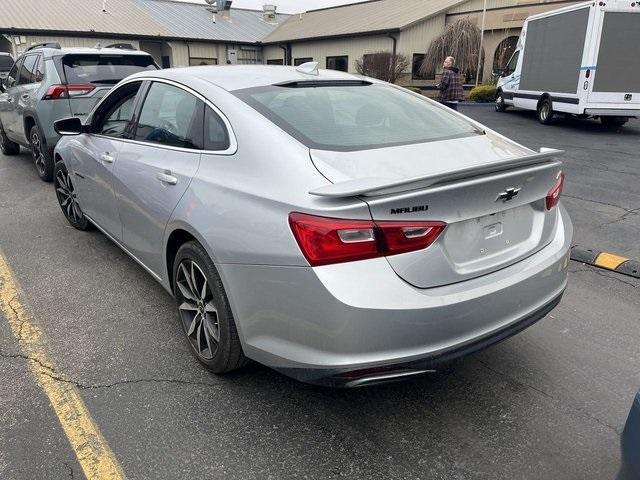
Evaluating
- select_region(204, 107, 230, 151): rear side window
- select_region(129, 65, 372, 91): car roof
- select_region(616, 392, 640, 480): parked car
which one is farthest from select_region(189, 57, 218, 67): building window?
select_region(616, 392, 640, 480): parked car

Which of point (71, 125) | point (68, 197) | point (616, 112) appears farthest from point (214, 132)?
point (616, 112)

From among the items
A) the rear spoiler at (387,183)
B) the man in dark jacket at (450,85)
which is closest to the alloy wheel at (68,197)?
the rear spoiler at (387,183)

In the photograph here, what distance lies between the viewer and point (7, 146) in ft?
31.0

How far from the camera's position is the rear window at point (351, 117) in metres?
2.59

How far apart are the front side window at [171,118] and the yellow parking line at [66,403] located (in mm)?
1473

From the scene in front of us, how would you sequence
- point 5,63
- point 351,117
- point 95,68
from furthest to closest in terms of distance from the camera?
1. point 5,63
2. point 95,68
3. point 351,117

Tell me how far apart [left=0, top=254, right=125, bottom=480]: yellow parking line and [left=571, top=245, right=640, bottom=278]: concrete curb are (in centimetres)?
415

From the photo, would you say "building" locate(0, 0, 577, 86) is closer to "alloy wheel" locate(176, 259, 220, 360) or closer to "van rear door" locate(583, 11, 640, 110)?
"van rear door" locate(583, 11, 640, 110)

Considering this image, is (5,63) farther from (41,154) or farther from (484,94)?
(484,94)

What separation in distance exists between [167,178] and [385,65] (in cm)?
2278

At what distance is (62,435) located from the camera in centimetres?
245

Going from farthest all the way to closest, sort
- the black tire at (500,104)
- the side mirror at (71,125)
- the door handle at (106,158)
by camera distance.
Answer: the black tire at (500,104) < the side mirror at (71,125) < the door handle at (106,158)

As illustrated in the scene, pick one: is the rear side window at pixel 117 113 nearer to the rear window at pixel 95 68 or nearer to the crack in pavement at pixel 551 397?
the crack in pavement at pixel 551 397

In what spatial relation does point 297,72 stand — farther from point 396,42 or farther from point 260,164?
point 396,42
